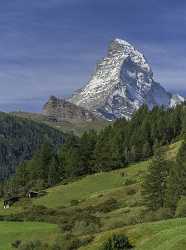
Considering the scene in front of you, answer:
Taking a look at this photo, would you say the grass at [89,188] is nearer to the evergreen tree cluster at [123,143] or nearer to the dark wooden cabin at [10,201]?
the dark wooden cabin at [10,201]

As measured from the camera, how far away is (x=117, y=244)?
3134cm

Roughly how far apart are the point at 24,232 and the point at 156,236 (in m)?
24.6

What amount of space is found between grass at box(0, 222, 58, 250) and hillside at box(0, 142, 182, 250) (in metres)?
1.68

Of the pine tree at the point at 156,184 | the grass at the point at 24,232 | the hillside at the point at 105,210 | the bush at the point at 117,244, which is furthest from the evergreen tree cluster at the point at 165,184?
the bush at the point at 117,244

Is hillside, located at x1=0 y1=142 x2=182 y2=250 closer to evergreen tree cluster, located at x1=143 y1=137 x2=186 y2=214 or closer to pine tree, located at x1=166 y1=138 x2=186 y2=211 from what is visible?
evergreen tree cluster, located at x1=143 y1=137 x2=186 y2=214

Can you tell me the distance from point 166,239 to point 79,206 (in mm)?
64503

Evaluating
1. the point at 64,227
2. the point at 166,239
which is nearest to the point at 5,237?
the point at 64,227

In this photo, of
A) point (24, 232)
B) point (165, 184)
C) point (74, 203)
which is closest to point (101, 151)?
point (74, 203)

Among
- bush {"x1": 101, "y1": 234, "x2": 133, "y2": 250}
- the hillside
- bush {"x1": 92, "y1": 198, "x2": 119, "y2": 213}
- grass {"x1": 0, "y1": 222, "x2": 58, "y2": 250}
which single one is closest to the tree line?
the hillside

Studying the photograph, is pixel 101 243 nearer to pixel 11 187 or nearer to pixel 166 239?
pixel 166 239

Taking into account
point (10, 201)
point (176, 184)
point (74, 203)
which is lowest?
point (176, 184)

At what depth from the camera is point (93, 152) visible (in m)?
146

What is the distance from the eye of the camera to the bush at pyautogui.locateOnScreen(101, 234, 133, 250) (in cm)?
3133

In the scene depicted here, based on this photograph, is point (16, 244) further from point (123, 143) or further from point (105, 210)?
point (123, 143)
